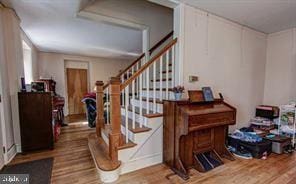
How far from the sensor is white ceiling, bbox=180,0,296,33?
232cm

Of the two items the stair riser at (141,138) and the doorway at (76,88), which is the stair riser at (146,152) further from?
the doorway at (76,88)

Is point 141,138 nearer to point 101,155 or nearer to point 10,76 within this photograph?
point 101,155

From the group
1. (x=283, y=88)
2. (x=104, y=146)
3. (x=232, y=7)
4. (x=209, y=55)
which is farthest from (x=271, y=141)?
(x=104, y=146)

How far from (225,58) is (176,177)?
2.31 m

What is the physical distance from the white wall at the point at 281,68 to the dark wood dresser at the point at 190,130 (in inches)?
85.9

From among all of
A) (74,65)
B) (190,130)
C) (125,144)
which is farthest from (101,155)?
(74,65)

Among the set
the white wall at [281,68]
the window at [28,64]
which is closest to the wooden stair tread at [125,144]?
the white wall at [281,68]

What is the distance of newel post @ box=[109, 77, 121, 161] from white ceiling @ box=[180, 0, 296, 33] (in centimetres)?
164

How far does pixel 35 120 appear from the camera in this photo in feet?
9.05

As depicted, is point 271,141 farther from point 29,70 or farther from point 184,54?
point 29,70

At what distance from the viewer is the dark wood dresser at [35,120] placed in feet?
8.81

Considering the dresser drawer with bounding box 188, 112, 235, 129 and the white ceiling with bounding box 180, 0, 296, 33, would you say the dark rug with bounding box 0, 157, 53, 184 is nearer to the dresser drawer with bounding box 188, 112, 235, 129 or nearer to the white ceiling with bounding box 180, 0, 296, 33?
the dresser drawer with bounding box 188, 112, 235, 129

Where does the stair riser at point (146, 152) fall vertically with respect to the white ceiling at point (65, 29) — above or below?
below

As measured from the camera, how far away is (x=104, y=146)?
255cm
